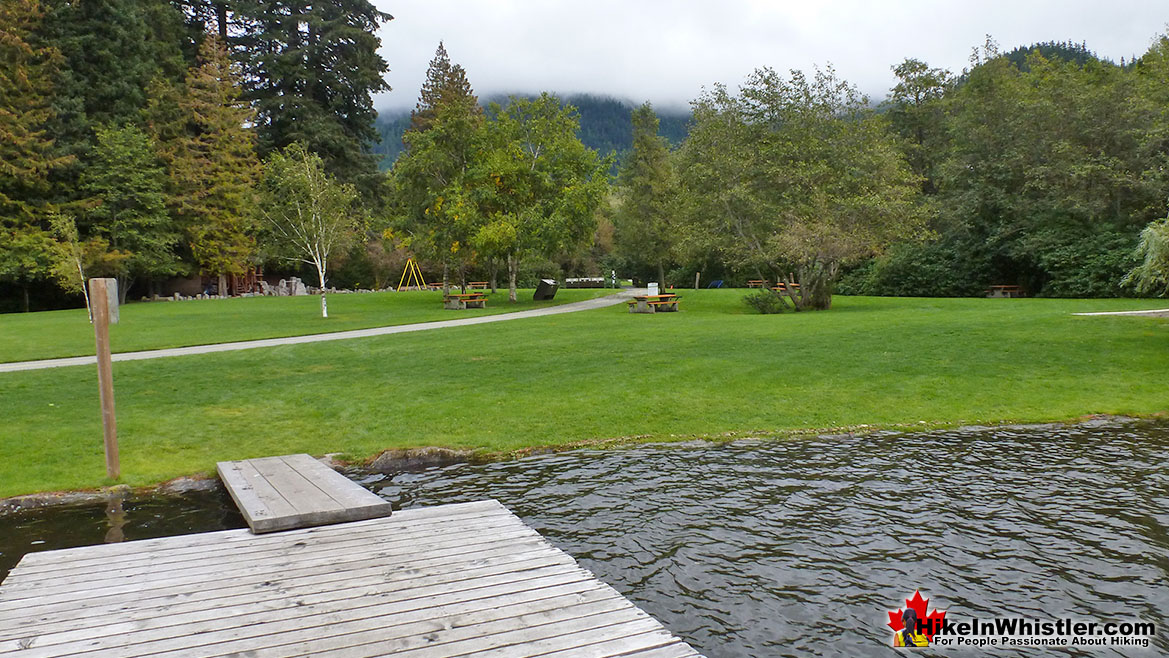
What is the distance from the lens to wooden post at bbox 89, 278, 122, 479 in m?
8.20

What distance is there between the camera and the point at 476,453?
1000 cm

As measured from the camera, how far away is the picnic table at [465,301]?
34.0 metres

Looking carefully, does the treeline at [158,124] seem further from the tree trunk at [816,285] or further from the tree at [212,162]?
the tree trunk at [816,285]

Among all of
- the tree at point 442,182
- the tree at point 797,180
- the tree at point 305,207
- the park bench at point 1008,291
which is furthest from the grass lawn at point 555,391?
the park bench at point 1008,291

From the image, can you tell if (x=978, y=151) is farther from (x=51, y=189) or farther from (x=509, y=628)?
(x=51, y=189)

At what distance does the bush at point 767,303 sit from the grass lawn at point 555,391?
29.1ft

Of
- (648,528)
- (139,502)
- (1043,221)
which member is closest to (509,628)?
(648,528)

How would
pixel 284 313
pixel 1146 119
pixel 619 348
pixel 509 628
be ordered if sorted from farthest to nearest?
pixel 1146 119, pixel 284 313, pixel 619 348, pixel 509 628

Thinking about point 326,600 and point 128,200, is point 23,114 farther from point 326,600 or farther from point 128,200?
point 326,600

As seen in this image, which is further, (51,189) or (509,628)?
(51,189)

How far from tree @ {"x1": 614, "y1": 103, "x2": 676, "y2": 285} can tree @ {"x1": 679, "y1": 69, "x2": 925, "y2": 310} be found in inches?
410

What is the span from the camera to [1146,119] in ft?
112

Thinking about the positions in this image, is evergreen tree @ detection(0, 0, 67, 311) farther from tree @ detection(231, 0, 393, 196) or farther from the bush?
the bush

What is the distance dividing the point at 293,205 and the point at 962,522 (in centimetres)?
2814
